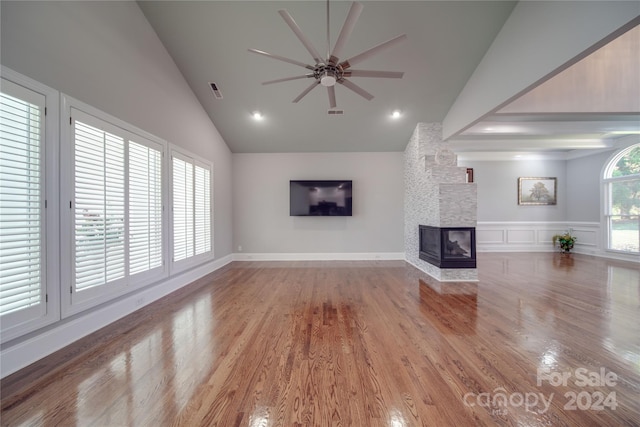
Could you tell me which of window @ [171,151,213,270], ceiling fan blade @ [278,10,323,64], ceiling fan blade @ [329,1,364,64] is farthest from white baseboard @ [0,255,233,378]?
ceiling fan blade @ [329,1,364,64]

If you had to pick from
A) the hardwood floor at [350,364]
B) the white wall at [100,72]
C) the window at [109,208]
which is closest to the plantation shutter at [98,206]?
the window at [109,208]

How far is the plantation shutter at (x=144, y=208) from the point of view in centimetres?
308

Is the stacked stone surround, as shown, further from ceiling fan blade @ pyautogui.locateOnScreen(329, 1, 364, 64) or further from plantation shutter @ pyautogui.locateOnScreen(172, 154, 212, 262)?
plantation shutter @ pyautogui.locateOnScreen(172, 154, 212, 262)

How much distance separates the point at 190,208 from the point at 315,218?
9.84ft

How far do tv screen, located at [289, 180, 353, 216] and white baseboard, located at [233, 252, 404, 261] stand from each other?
43.9 inches

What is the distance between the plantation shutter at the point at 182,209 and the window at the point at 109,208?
424 mm

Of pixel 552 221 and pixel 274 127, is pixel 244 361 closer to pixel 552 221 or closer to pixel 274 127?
pixel 274 127

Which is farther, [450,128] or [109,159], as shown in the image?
[450,128]

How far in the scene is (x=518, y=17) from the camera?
3229mm

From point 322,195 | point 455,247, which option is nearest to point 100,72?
point 322,195

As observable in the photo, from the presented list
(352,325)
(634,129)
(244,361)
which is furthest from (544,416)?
(634,129)

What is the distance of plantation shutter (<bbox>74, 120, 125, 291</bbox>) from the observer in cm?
241

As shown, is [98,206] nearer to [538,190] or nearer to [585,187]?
[538,190]

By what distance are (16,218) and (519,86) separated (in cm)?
537
